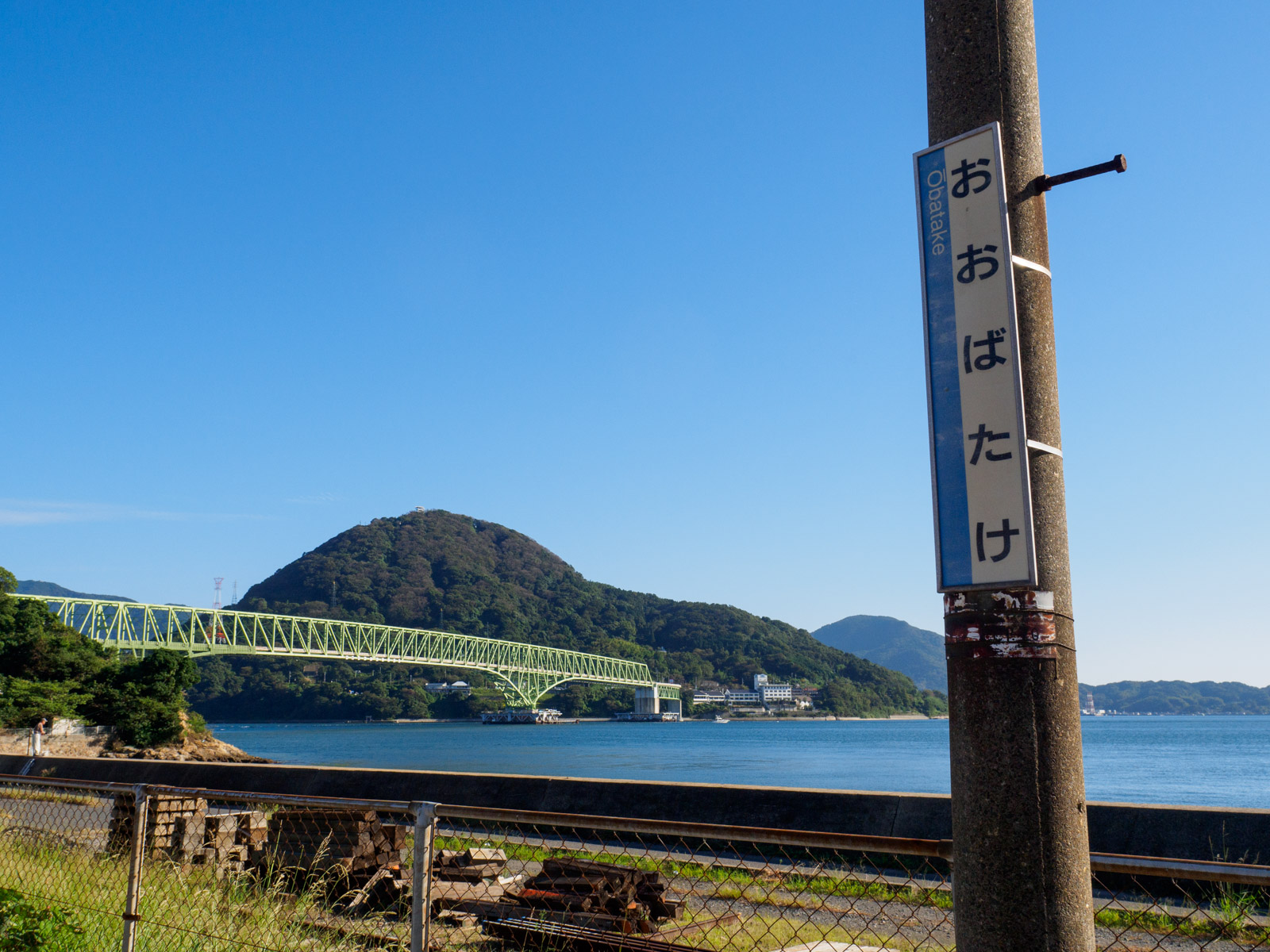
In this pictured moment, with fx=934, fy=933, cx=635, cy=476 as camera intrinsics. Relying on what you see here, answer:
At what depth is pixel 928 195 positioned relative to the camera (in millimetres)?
3215

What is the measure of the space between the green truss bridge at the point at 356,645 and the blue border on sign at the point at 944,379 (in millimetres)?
75614

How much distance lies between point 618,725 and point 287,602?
67604 millimetres

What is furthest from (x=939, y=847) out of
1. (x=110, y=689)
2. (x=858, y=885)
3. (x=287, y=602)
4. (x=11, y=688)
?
(x=287, y=602)

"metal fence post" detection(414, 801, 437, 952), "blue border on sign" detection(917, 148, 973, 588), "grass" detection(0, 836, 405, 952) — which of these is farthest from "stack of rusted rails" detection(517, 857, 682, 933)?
"blue border on sign" detection(917, 148, 973, 588)

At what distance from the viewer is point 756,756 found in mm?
78438

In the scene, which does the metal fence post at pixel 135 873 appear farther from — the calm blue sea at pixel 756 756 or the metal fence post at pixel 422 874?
the calm blue sea at pixel 756 756

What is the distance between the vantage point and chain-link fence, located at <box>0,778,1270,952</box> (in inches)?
193

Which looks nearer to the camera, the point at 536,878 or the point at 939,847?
the point at 939,847

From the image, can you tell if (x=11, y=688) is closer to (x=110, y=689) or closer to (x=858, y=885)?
(x=110, y=689)

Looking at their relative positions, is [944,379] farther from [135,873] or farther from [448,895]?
[448,895]

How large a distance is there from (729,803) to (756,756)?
236ft

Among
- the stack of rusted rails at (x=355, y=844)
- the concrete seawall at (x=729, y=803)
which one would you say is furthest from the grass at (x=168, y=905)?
the concrete seawall at (x=729, y=803)

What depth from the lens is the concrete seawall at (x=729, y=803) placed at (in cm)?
739

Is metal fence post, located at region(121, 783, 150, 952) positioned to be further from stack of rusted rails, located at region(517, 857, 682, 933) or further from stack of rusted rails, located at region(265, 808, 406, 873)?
stack of rusted rails, located at region(517, 857, 682, 933)
